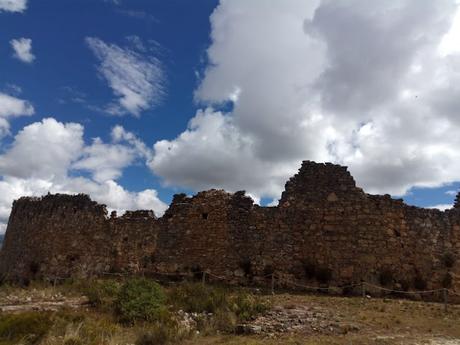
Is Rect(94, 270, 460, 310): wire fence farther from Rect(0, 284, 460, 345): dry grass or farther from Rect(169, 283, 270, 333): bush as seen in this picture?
Rect(169, 283, 270, 333): bush

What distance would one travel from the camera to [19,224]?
1014 inches

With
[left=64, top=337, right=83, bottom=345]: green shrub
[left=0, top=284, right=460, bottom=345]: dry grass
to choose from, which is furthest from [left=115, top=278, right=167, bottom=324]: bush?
[left=64, top=337, right=83, bottom=345]: green shrub

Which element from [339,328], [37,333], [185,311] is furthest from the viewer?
[185,311]

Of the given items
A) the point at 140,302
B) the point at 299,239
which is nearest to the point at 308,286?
the point at 299,239

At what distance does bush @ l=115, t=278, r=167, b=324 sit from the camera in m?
12.6

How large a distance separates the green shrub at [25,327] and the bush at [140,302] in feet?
7.82

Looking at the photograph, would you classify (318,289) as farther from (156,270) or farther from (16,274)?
(16,274)

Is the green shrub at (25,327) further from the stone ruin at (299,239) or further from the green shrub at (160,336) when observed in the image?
the stone ruin at (299,239)

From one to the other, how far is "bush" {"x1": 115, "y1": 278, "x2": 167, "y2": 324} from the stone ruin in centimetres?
529

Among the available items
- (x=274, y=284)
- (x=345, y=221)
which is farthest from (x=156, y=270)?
(x=345, y=221)

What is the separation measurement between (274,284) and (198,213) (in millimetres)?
4460

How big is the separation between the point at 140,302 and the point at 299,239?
762cm

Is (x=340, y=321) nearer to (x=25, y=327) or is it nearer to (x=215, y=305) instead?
(x=215, y=305)

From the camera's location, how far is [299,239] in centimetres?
1844
